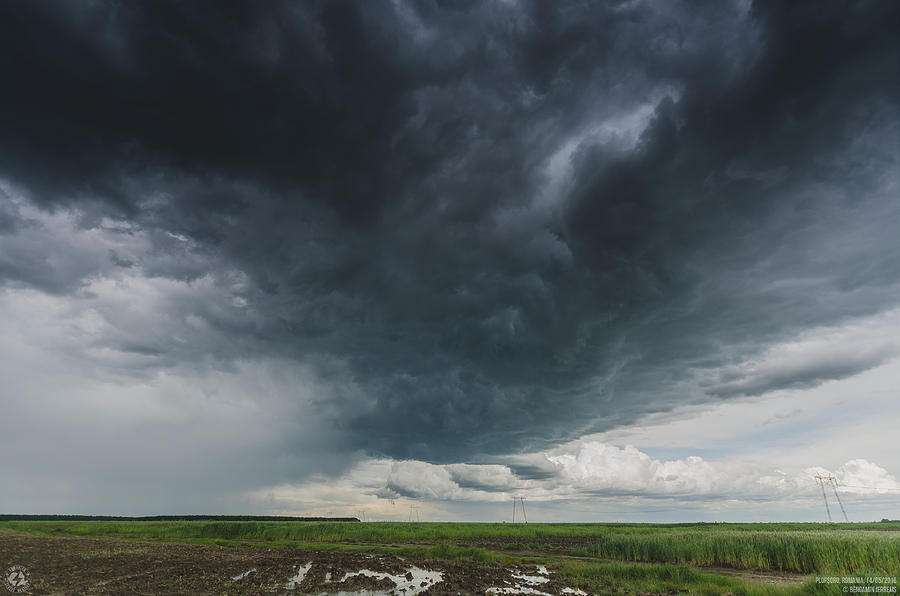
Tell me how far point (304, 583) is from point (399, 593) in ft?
24.1

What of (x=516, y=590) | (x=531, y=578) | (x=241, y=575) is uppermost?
(x=516, y=590)

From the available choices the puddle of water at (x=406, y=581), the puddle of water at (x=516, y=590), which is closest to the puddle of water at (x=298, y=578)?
the puddle of water at (x=406, y=581)

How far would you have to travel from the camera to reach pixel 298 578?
108ft

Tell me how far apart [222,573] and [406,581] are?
15.0 metres

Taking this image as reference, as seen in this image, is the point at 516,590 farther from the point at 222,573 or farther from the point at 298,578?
the point at 222,573

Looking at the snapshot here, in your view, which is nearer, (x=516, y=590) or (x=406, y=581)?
(x=516, y=590)

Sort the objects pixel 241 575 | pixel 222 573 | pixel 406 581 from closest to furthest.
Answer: pixel 406 581, pixel 241 575, pixel 222 573

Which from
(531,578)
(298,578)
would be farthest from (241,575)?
(531,578)

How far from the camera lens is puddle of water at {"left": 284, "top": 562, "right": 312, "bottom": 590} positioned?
96.2 ft

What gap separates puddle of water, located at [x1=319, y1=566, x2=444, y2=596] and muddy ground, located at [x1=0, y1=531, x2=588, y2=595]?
0.94 feet

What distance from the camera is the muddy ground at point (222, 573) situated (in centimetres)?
2852

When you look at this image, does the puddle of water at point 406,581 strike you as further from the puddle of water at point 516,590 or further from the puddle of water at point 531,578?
the puddle of water at point 531,578

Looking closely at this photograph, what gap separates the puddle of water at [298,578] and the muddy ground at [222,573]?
299mm

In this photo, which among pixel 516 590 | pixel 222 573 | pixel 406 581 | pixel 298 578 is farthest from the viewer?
pixel 222 573
